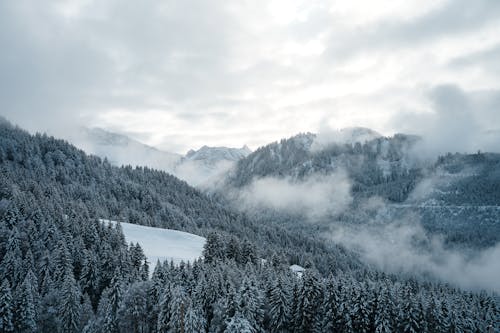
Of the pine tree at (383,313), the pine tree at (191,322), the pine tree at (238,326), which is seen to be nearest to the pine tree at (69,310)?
the pine tree at (191,322)

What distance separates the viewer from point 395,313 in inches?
2223

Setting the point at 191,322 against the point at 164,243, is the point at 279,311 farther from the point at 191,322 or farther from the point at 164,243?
the point at 164,243

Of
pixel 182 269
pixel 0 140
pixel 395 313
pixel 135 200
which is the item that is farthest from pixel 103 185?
pixel 395 313

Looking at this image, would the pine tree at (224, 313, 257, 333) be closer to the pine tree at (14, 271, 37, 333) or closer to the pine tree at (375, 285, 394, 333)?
the pine tree at (375, 285, 394, 333)

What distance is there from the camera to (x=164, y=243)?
134375 millimetres

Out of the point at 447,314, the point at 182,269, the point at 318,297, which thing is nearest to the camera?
the point at 447,314

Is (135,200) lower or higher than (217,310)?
higher

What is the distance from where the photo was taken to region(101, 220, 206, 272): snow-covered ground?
386 feet

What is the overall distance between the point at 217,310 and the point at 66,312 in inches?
968

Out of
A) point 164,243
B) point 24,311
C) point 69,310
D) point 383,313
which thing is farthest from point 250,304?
point 164,243

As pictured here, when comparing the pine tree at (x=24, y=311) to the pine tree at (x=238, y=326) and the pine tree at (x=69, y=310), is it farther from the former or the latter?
the pine tree at (x=238, y=326)

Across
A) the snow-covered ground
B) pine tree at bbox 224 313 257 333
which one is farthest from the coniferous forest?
the snow-covered ground

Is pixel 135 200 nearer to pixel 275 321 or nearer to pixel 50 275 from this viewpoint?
pixel 50 275

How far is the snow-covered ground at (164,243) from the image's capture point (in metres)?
118
